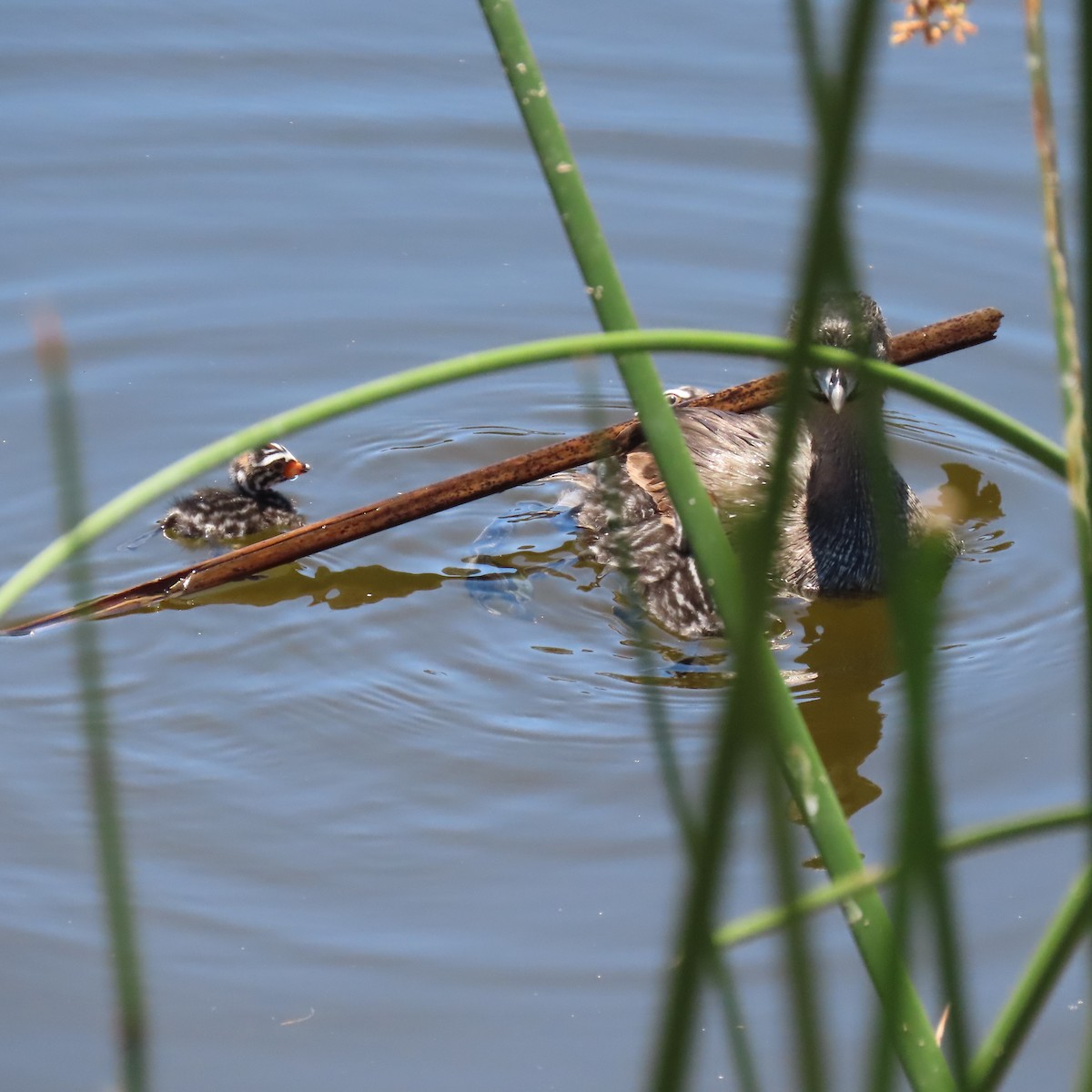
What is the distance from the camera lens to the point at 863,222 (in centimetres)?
655

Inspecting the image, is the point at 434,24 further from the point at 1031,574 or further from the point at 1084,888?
the point at 1084,888

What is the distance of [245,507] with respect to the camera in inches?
197

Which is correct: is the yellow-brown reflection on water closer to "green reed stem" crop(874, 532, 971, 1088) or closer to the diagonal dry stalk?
the diagonal dry stalk

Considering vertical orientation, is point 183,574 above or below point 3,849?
above

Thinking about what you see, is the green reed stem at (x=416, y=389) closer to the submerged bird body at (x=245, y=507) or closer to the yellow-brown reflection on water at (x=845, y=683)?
the yellow-brown reflection on water at (x=845, y=683)

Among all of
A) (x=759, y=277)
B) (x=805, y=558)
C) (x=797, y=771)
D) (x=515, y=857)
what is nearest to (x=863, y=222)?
(x=759, y=277)

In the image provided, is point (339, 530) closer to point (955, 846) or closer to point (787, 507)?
point (787, 507)

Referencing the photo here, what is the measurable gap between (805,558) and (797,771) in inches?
137

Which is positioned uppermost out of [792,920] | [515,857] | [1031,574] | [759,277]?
[759,277]

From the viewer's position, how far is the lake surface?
312 centimetres

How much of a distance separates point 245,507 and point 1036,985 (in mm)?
3983

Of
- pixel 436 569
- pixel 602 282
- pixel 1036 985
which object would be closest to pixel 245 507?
pixel 436 569

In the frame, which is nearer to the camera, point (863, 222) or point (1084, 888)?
point (1084, 888)

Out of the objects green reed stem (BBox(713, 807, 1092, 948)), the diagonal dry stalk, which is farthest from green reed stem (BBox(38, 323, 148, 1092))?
the diagonal dry stalk
